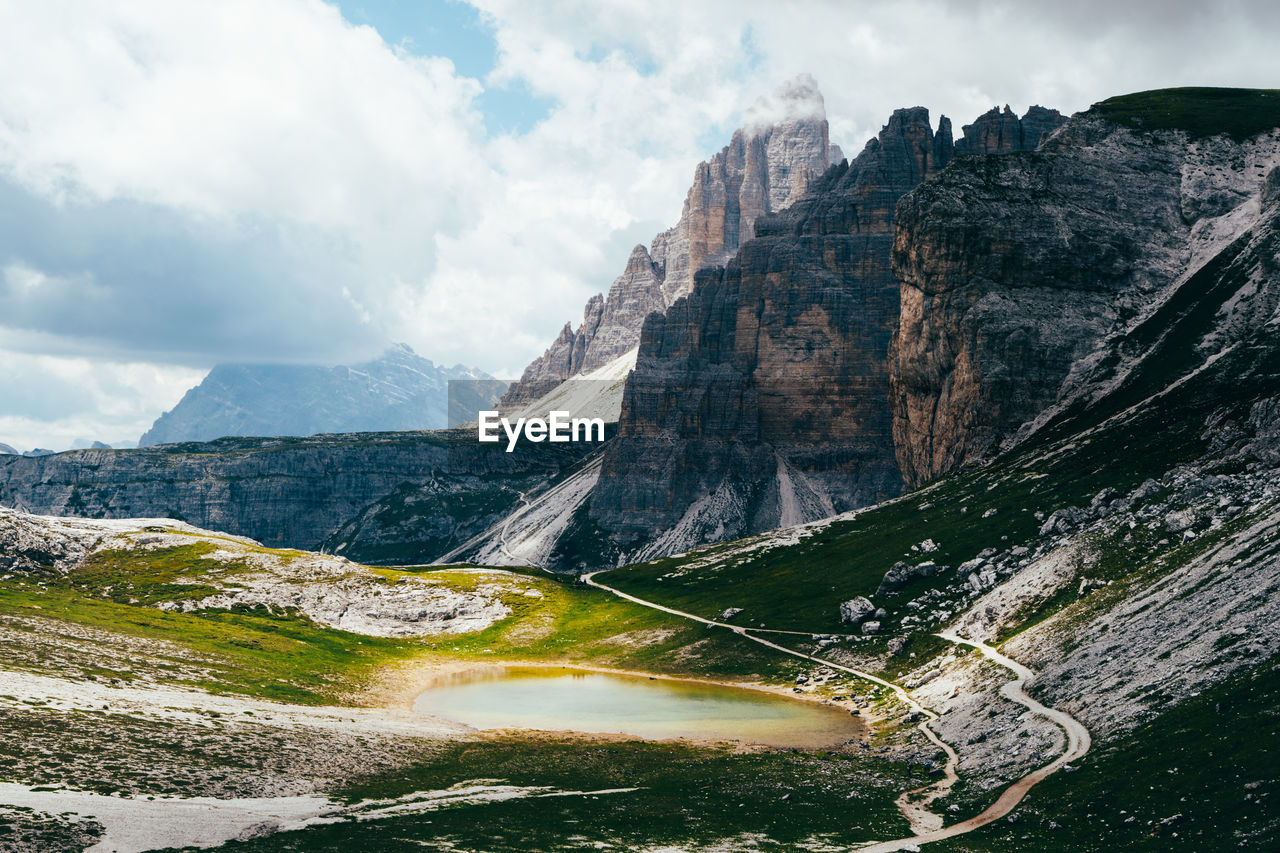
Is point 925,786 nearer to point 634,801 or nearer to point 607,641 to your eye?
point 634,801

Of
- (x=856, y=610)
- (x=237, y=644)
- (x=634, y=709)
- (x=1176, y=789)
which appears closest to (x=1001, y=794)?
(x=1176, y=789)

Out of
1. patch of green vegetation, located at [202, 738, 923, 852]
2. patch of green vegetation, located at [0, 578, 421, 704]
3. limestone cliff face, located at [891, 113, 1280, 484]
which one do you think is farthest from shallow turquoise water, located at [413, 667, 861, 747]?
limestone cliff face, located at [891, 113, 1280, 484]

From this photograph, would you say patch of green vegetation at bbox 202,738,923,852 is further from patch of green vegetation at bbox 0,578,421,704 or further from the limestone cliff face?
the limestone cliff face

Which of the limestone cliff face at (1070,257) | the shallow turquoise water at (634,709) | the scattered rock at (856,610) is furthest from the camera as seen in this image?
the limestone cliff face at (1070,257)

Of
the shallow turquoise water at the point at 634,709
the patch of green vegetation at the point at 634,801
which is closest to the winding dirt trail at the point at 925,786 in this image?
the patch of green vegetation at the point at 634,801

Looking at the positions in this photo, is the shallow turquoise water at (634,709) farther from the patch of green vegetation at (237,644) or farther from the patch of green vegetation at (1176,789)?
the patch of green vegetation at (1176,789)

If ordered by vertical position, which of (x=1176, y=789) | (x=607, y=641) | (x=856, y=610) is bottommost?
(x=607, y=641)
